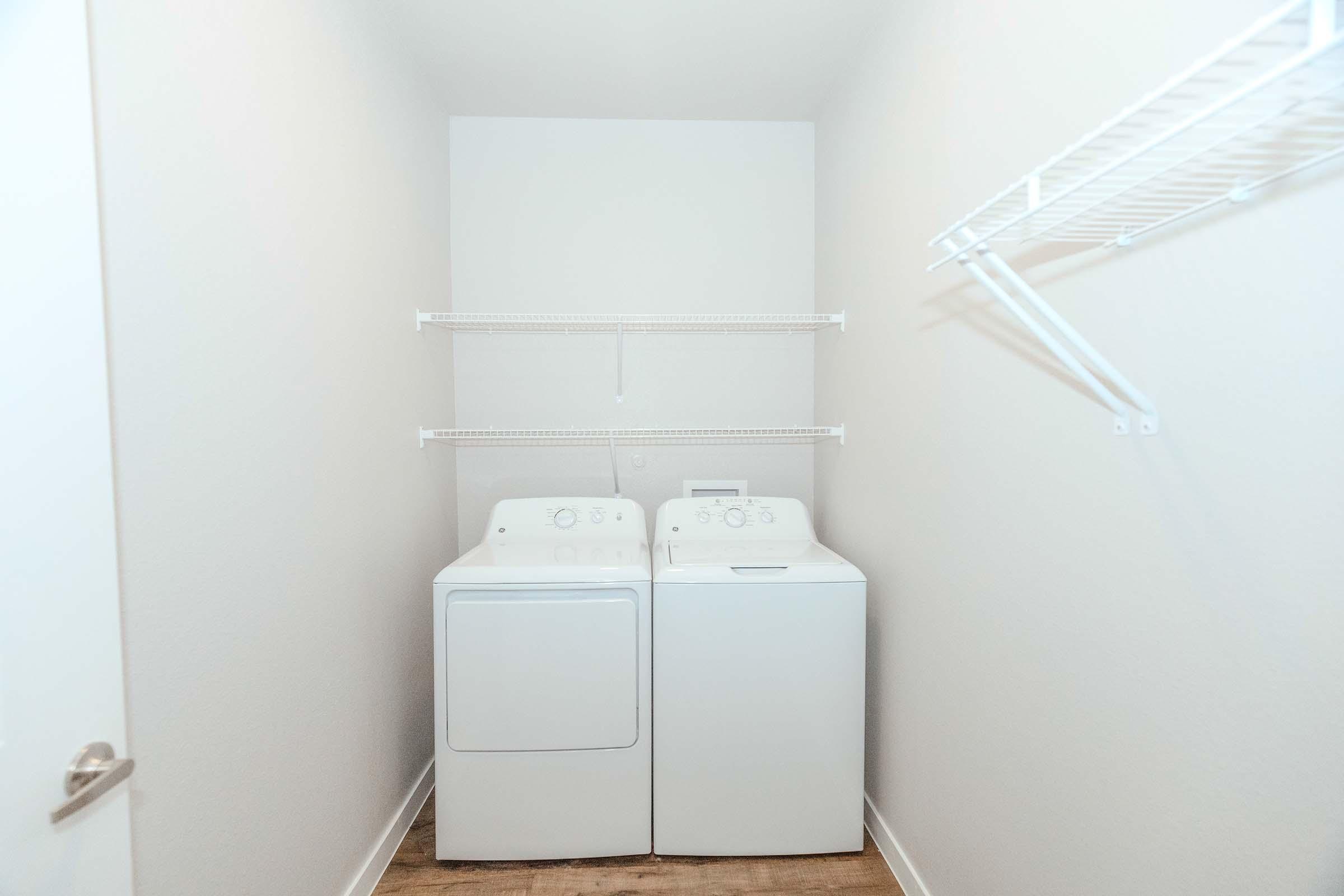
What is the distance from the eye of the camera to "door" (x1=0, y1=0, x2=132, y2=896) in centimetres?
62

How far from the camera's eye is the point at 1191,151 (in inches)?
Answer: 30.0

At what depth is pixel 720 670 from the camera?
183cm

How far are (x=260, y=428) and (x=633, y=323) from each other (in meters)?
1.47

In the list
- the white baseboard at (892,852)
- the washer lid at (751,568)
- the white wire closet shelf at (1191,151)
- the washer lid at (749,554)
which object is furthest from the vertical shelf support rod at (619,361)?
the white wire closet shelf at (1191,151)

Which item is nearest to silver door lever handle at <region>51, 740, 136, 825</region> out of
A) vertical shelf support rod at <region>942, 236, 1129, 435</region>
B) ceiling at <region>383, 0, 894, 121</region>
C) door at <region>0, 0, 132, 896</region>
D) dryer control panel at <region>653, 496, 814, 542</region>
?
door at <region>0, 0, 132, 896</region>

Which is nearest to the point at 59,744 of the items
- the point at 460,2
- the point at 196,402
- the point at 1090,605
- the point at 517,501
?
the point at 196,402

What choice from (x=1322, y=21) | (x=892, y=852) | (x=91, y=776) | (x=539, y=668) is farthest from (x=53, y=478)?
(x=892, y=852)

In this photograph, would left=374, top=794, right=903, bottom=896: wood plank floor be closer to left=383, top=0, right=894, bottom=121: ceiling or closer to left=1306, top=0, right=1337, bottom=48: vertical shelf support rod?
left=1306, top=0, right=1337, bottom=48: vertical shelf support rod

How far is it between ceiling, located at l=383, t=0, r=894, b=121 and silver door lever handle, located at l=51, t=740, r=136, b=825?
1.99 metres

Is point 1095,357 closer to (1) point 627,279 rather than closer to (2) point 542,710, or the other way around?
(2) point 542,710

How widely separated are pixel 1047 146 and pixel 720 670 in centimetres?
147

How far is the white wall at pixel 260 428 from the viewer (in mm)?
979

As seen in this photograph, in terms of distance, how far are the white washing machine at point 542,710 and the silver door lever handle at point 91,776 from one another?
3.40 feet

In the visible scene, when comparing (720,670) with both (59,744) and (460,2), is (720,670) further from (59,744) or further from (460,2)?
(460,2)
